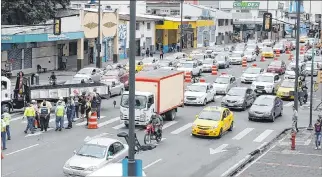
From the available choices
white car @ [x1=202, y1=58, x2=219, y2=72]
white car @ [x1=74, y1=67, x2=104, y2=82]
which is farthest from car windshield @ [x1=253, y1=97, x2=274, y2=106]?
white car @ [x1=202, y1=58, x2=219, y2=72]

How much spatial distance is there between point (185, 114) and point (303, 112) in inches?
308

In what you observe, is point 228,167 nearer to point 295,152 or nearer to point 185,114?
point 295,152

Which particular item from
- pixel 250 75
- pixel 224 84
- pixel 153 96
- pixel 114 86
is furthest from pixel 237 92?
pixel 250 75

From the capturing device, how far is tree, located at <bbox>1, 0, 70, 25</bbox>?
56166 mm

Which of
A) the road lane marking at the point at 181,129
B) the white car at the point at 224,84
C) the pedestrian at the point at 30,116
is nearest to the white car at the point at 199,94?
the white car at the point at 224,84

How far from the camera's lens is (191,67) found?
5525 cm

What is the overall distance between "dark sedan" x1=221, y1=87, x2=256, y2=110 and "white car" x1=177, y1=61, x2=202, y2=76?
14835mm

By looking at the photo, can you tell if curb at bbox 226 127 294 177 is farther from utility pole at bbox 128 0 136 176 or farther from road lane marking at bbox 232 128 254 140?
utility pole at bbox 128 0 136 176

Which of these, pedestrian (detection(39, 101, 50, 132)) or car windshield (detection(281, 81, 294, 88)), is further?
car windshield (detection(281, 81, 294, 88))

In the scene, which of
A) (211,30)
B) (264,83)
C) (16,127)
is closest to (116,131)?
(16,127)

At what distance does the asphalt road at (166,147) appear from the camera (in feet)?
74.8

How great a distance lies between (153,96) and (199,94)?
9140 millimetres

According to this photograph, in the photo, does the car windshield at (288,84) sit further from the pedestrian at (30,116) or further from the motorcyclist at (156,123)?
the pedestrian at (30,116)

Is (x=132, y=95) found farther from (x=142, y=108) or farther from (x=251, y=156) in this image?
(x=142, y=108)
